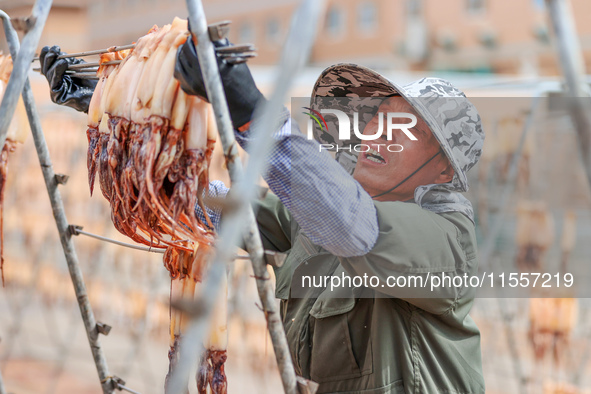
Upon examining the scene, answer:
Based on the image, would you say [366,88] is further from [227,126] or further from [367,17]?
A: [367,17]

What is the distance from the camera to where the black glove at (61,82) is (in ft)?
5.94

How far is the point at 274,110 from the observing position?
101 cm

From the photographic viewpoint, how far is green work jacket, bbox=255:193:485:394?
150cm

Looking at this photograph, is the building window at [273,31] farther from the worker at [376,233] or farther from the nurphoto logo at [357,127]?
the worker at [376,233]

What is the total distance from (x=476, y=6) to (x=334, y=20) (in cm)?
525

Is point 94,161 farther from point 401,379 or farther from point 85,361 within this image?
point 85,361

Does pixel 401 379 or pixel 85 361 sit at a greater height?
pixel 85 361

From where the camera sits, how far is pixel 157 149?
4.50 feet

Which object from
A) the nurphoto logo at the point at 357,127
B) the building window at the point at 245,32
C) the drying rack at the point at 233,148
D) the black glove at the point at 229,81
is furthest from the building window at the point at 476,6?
the black glove at the point at 229,81

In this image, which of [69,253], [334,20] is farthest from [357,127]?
[334,20]

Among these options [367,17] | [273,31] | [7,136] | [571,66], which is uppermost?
[273,31]

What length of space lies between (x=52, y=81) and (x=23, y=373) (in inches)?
179

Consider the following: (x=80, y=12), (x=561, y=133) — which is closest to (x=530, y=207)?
(x=561, y=133)

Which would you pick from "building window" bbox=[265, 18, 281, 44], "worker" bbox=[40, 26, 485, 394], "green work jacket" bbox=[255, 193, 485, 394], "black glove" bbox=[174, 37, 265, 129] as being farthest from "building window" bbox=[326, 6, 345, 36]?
"black glove" bbox=[174, 37, 265, 129]
